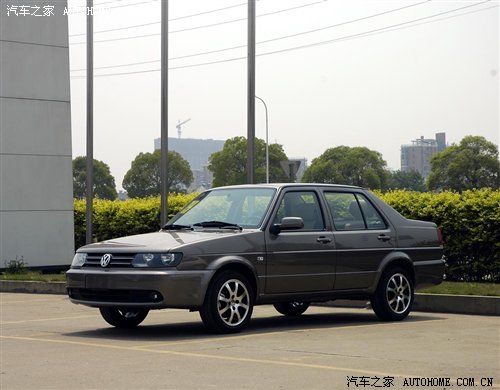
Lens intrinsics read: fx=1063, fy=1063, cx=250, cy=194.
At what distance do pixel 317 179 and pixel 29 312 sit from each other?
134 metres

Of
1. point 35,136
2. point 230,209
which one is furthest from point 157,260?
point 35,136

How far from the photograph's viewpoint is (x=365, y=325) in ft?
41.3

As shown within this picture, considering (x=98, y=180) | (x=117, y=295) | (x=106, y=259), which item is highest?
(x=98, y=180)

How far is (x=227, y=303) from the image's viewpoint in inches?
454

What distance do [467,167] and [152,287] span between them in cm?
12591

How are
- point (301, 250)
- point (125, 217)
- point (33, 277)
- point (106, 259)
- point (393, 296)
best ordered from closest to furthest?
1. point (106, 259)
2. point (301, 250)
3. point (393, 296)
4. point (33, 277)
5. point (125, 217)

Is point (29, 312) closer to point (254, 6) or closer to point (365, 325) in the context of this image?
point (365, 325)

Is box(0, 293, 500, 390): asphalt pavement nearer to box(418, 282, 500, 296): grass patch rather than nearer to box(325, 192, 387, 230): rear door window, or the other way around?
box(418, 282, 500, 296): grass patch

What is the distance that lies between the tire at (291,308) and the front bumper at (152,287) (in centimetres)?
285

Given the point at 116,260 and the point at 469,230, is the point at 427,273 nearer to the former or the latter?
the point at 116,260

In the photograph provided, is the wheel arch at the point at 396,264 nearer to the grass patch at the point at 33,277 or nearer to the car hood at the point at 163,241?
the car hood at the point at 163,241

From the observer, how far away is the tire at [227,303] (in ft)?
37.3

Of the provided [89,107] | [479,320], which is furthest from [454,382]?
[89,107]

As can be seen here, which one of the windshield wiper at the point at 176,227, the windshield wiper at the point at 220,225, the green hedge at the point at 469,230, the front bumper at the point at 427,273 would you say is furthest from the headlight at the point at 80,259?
the green hedge at the point at 469,230
